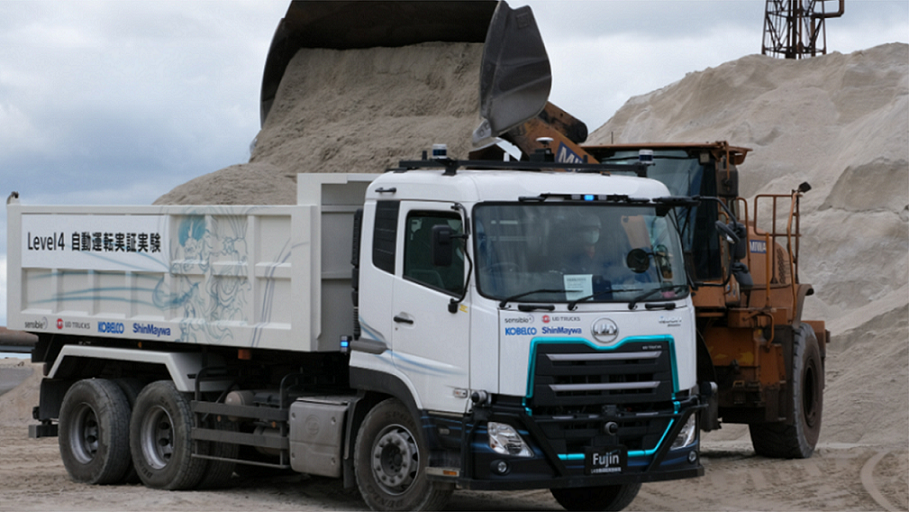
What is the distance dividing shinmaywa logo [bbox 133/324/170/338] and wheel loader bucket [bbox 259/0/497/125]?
451 centimetres

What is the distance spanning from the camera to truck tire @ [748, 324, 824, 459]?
1313 centimetres

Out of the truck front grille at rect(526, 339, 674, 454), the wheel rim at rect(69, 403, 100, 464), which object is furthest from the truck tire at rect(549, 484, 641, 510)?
the wheel rim at rect(69, 403, 100, 464)

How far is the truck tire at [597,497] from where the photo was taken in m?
9.62

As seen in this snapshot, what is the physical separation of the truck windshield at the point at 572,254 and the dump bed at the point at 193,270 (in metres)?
1.92

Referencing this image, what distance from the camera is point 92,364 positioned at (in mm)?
11984

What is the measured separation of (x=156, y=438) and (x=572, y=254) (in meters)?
4.89

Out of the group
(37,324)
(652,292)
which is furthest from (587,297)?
(37,324)

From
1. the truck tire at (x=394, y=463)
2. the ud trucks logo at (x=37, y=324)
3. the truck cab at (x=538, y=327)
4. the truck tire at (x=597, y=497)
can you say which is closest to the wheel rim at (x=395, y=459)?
the truck tire at (x=394, y=463)

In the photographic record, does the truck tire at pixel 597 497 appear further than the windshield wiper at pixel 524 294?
Yes

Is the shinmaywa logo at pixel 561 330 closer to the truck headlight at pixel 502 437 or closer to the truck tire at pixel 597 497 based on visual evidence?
the truck headlight at pixel 502 437

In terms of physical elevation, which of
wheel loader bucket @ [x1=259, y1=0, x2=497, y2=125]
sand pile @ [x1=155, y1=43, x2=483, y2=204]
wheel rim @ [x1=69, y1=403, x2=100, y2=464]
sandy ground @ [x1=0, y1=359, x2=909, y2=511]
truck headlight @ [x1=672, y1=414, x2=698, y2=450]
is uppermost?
wheel loader bucket @ [x1=259, y1=0, x2=497, y2=125]

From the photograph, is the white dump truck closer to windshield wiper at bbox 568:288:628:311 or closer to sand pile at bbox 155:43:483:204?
windshield wiper at bbox 568:288:628:311

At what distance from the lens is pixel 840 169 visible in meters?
30.5

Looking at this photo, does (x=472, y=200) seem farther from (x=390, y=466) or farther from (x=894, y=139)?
(x=894, y=139)
